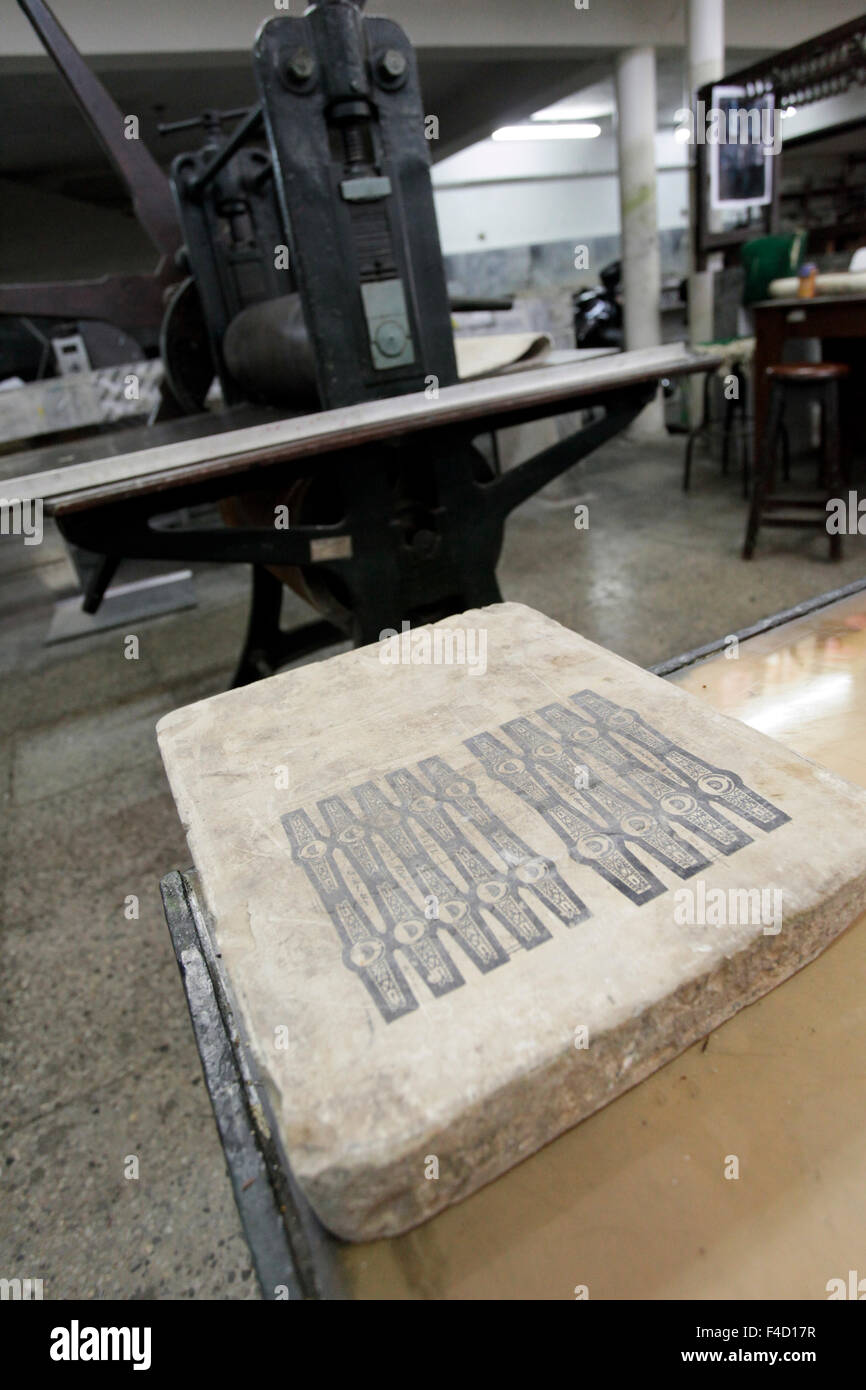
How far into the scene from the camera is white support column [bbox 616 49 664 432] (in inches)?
227

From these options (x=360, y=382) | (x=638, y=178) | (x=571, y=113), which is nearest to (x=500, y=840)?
(x=360, y=382)

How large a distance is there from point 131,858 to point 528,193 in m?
12.7

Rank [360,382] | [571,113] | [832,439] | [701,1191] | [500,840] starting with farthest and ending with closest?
[571,113] < [832,439] < [360,382] < [500,840] < [701,1191]

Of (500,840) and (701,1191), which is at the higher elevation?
(500,840)

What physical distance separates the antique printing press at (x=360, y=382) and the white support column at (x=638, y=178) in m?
4.54

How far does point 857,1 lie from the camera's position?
6699 millimetres

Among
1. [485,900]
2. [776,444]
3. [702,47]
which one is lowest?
[776,444]

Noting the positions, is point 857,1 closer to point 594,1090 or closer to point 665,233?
point 665,233

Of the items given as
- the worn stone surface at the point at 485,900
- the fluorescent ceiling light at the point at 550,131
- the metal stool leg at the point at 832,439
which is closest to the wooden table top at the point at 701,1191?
the worn stone surface at the point at 485,900

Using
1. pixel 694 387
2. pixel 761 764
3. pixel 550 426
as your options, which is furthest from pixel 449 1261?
pixel 694 387

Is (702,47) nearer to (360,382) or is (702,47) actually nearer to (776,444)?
(776,444)

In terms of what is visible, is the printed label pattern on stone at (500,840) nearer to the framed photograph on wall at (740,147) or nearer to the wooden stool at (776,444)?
the wooden stool at (776,444)

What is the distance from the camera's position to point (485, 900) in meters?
0.61
